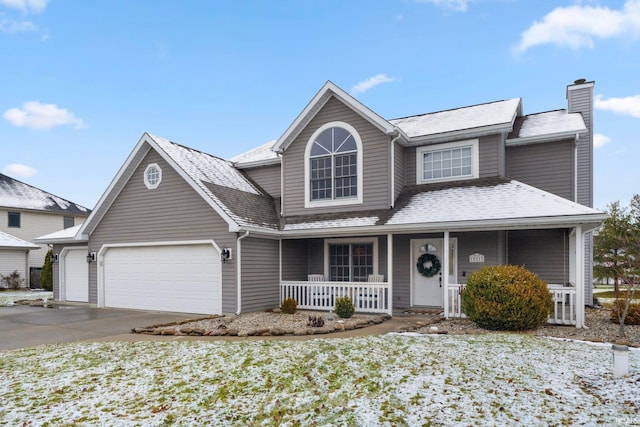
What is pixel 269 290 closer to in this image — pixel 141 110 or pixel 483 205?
pixel 483 205

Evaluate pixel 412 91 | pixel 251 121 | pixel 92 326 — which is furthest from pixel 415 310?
pixel 251 121

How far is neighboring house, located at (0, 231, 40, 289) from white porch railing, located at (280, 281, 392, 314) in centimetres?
2128

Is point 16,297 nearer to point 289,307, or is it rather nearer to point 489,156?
point 289,307

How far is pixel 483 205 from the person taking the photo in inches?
448

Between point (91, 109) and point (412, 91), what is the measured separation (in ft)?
60.3

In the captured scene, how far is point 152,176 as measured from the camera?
1402 cm

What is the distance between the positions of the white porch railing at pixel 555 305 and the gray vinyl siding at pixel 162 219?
20.1ft

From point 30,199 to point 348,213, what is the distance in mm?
28084

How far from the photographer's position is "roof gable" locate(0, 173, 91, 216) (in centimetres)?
2930

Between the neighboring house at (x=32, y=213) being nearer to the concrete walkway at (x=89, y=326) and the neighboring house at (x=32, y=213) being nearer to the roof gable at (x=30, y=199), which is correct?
the roof gable at (x=30, y=199)

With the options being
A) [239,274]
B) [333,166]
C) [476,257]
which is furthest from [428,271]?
[239,274]

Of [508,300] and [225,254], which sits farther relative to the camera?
[225,254]

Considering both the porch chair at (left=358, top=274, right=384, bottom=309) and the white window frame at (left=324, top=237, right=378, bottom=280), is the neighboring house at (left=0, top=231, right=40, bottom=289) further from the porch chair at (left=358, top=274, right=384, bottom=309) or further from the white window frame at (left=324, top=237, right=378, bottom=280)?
the porch chair at (left=358, top=274, right=384, bottom=309)

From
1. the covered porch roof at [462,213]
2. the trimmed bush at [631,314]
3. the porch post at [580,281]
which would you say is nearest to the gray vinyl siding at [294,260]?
the covered porch roof at [462,213]
